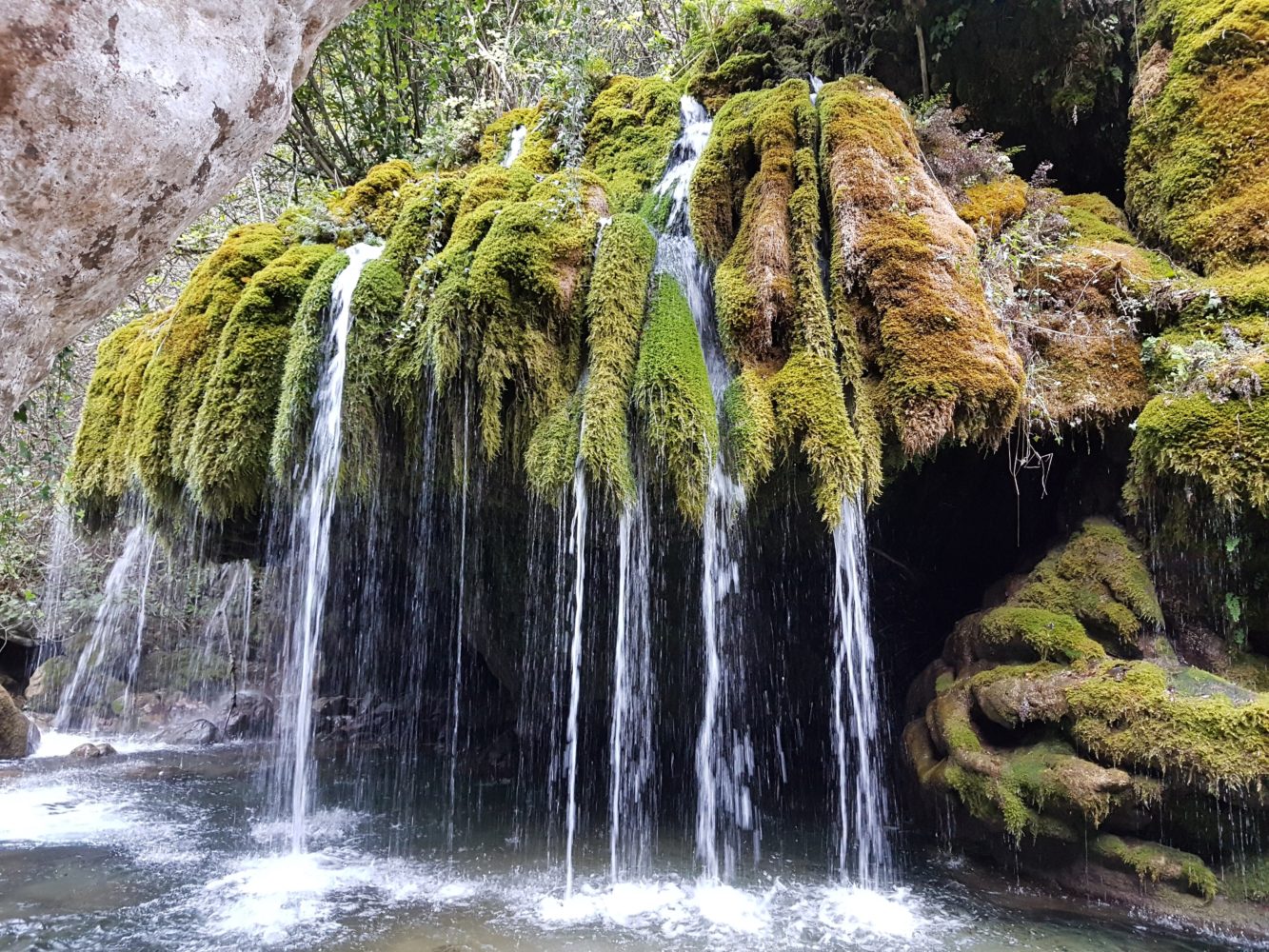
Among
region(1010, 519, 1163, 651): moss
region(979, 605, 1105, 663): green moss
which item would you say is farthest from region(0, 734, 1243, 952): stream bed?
region(1010, 519, 1163, 651): moss

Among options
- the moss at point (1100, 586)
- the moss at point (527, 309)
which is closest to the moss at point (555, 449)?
the moss at point (527, 309)

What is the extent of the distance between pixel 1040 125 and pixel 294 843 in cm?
959

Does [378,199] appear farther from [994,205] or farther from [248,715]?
[248,715]

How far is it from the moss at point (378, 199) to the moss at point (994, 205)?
5.38 meters

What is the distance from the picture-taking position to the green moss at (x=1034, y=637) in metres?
5.23

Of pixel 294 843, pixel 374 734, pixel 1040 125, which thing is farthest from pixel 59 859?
pixel 1040 125

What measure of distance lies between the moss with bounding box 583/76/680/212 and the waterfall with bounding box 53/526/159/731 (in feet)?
33.3

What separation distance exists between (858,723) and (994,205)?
4.62 meters

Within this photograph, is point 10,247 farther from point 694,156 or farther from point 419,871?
point 694,156

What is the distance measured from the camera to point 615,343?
17.8 feet

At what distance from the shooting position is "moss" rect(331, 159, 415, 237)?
7401 mm

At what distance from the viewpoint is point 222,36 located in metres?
2.46

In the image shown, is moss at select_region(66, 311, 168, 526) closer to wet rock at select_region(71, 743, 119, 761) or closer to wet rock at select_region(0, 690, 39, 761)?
wet rock at select_region(71, 743, 119, 761)

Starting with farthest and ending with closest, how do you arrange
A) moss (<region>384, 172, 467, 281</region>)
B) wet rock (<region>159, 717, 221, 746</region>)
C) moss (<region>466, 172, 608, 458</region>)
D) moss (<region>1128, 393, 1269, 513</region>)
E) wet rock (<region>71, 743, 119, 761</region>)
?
wet rock (<region>159, 717, 221, 746</region>) → wet rock (<region>71, 743, 119, 761</region>) → moss (<region>384, 172, 467, 281</region>) → moss (<region>466, 172, 608, 458</region>) → moss (<region>1128, 393, 1269, 513</region>)
